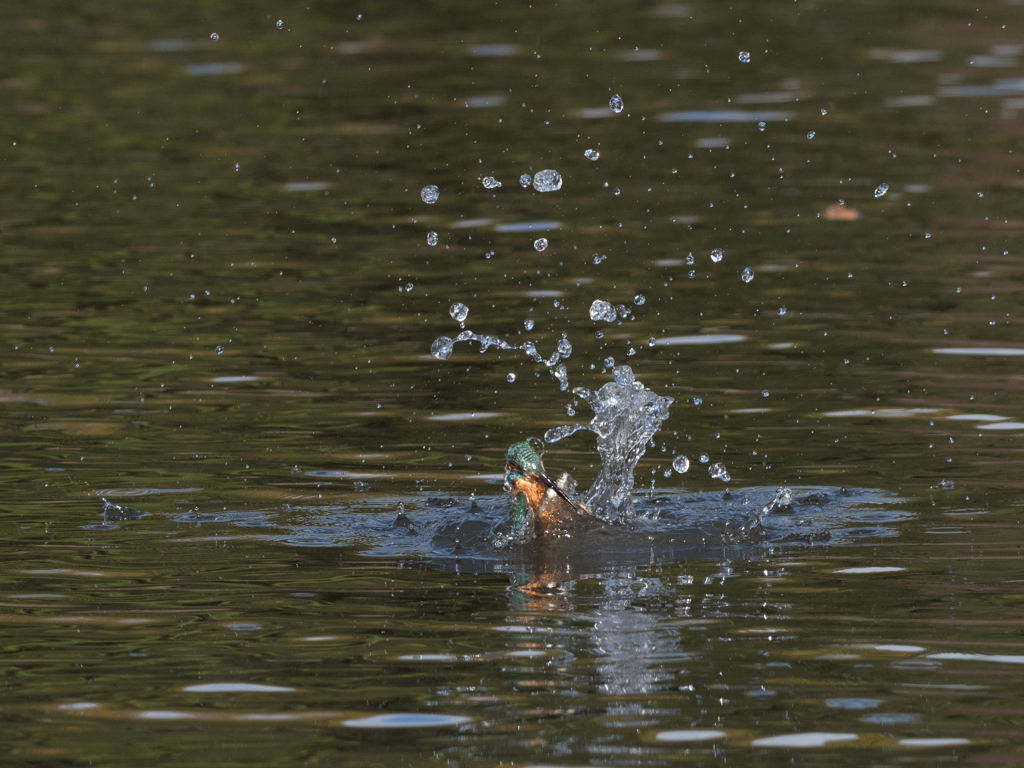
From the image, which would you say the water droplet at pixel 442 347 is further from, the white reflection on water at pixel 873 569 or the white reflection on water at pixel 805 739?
the white reflection on water at pixel 805 739

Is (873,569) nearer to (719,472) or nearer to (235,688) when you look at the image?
(719,472)

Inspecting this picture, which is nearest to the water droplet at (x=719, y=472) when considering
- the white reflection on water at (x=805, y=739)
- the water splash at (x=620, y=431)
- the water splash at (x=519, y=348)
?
the water splash at (x=620, y=431)

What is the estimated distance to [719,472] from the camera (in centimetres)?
906

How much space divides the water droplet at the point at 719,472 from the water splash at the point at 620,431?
0.37 meters

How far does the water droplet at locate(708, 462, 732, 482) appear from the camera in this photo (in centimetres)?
898

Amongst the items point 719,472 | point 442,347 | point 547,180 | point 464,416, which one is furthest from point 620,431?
point 547,180

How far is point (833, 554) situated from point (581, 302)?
5083mm

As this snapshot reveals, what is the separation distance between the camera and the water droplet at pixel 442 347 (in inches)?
432

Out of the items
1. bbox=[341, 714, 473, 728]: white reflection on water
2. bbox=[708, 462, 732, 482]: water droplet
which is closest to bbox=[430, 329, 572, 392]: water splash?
bbox=[708, 462, 732, 482]: water droplet

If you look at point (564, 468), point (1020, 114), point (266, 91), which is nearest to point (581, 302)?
point (564, 468)

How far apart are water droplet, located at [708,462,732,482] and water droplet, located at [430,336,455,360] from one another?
2.35 meters

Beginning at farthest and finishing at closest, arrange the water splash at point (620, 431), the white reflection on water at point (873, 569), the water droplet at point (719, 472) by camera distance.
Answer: the water droplet at point (719, 472) → the water splash at point (620, 431) → the white reflection on water at point (873, 569)

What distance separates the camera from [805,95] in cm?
1948

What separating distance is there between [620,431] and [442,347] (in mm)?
2322
